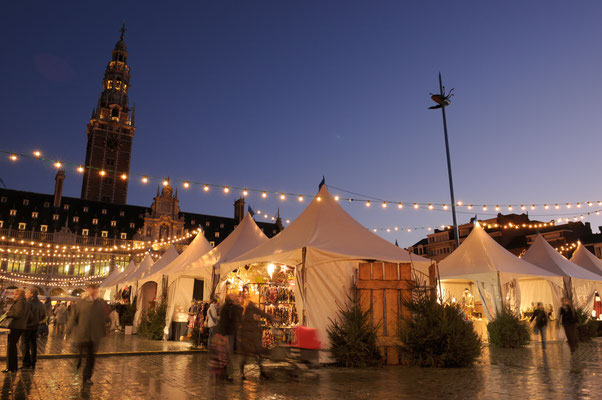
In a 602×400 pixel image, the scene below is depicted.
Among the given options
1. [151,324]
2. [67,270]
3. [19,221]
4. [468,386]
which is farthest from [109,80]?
[468,386]

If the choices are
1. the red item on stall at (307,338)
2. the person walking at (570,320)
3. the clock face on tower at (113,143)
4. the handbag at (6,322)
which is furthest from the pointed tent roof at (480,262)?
the clock face on tower at (113,143)

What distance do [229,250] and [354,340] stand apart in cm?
683

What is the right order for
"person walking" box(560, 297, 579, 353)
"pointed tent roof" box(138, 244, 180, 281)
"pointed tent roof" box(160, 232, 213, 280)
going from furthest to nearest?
"pointed tent roof" box(138, 244, 180, 281) → "pointed tent roof" box(160, 232, 213, 280) → "person walking" box(560, 297, 579, 353)

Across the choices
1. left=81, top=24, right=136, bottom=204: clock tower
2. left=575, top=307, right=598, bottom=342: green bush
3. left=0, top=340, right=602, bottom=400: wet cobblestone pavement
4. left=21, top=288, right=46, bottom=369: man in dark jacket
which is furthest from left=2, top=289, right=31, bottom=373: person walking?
left=81, top=24, right=136, bottom=204: clock tower

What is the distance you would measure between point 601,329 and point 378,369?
1462cm

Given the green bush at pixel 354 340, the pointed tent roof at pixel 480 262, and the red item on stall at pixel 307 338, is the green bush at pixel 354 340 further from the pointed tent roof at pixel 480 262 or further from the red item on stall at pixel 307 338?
the pointed tent roof at pixel 480 262

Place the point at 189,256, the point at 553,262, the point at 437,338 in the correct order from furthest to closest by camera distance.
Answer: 1. the point at 553,262
2. the point at 189,256
3. the point at 437,338

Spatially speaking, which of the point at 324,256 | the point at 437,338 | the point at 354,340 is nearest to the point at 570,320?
the point at 437,338

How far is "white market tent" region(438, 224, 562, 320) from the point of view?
48.9ft

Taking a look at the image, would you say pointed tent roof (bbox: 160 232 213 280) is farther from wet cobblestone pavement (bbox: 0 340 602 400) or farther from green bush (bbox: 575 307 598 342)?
green bush (bbox: 575 307 598 342)

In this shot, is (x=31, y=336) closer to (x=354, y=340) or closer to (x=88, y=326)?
(x=88, y=326)

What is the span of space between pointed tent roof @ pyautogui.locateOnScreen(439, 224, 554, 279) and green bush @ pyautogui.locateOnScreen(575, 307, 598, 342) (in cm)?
165

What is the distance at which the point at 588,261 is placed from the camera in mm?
22047

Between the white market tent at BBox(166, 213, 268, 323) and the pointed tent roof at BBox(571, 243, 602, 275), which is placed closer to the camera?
the white market tent at BBox(166, 213, 268, 323)
